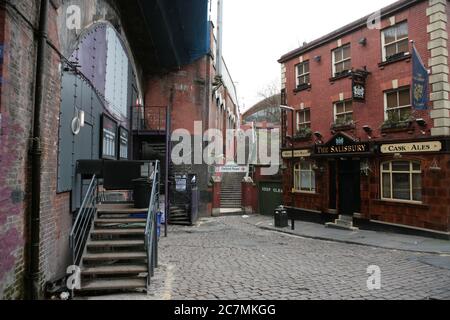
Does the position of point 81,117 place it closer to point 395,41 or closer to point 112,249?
point 112,249

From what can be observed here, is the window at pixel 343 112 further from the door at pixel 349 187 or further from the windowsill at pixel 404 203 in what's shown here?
the windowsill at pixel 404 203

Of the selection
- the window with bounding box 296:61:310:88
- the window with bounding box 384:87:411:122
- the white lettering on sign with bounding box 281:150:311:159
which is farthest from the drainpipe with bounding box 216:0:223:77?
the window with bounding box 384:87:411:122

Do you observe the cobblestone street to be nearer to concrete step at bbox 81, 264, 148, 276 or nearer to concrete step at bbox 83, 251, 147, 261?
concrete step at bbox 81, 264, 148, 276

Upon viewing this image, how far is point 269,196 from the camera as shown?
22500 mm

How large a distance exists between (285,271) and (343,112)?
10.9 m

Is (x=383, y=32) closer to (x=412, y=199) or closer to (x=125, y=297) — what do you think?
(x=412, y=199)

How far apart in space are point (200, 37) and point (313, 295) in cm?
1566

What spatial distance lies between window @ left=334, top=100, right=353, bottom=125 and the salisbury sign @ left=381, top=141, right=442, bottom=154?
8.26ft

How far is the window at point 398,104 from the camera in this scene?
13.9 m

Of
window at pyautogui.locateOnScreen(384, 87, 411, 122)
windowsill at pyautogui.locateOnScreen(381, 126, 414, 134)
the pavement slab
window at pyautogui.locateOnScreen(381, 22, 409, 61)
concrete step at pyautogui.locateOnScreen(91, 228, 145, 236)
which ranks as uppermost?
window at pyautogui.locateOnScreen(381, 22, 409, 61)

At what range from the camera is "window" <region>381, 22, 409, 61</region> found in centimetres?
1410

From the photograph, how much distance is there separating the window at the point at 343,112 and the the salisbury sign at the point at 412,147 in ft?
8.26

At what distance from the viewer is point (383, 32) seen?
15.0 m
